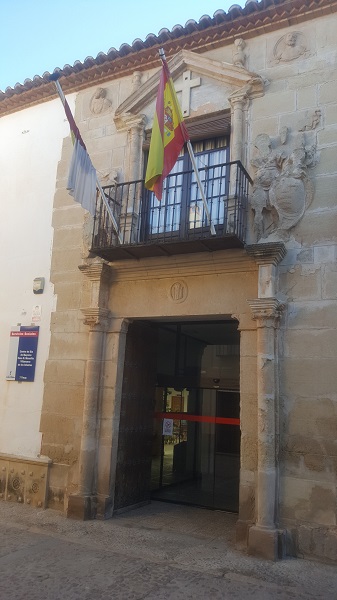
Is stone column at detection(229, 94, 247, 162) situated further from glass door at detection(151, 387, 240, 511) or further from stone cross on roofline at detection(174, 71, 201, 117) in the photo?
glass door at detection(151, 387, 240, 511)

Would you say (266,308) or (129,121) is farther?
(129,121)

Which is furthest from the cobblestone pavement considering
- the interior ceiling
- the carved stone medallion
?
the carved stone medallion

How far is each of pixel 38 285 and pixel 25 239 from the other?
0.92 m

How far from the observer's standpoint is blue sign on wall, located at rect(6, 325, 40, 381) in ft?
24.5

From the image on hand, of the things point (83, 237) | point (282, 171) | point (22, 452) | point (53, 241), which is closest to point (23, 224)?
point (53, 241)

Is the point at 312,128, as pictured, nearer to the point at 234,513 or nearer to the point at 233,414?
the point at 233,414

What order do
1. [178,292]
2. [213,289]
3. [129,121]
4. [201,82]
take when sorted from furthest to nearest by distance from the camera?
[129,121] → [201,82] → [178,292] → [213,289]

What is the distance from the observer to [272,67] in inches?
256

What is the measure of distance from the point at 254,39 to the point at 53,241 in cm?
413

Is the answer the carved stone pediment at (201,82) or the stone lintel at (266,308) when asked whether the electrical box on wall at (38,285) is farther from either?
the stone lintel at (266,308)

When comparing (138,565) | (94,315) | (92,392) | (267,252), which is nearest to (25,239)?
(94,315)

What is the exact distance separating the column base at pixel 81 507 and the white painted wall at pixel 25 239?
1099 mm

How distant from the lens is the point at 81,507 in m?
6.29

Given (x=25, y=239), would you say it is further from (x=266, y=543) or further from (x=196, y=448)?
(x=266, y=543)
